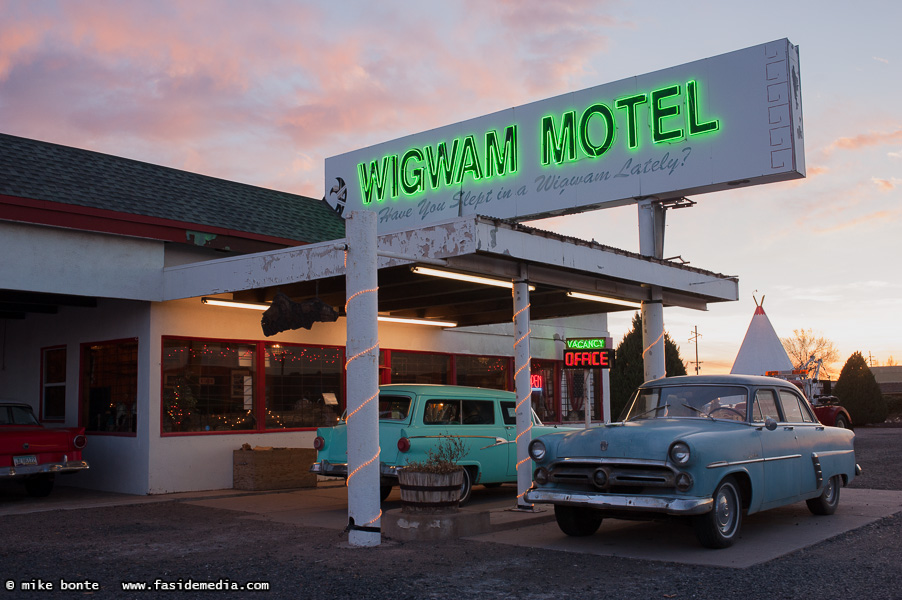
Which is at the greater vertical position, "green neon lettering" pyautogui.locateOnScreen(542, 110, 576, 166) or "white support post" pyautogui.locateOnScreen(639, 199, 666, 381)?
"green neon lettering" pyautogui.locateOnScreen(542, 110, 576, 166)

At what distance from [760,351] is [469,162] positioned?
1666cm

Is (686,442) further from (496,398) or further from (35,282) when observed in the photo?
(35,282)

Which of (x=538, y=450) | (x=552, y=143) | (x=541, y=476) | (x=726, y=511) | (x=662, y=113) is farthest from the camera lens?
(x=552, y=143)

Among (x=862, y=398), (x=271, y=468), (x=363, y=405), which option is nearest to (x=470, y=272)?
(x=363, y=405)

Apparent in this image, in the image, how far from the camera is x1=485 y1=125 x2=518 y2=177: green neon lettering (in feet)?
65.3

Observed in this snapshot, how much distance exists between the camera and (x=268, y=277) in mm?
11781

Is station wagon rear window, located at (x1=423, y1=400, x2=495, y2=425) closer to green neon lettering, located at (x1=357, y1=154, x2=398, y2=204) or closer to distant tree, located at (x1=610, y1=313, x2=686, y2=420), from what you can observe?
green neon lettering, located at (x1=357, y1=154, x2=398, y2=204)

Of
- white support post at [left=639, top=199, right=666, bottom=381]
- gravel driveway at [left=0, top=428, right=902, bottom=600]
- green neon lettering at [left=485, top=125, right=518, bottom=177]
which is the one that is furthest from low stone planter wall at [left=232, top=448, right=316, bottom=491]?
green neon lettering at [left=485, top=125, right=518, bottom=177]

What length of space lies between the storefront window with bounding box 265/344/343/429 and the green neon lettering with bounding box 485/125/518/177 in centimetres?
633

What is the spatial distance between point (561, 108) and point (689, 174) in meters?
3.64

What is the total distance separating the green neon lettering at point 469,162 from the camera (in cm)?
2058

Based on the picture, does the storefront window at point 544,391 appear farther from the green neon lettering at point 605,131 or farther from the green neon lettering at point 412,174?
the green neon lettering at point 605,131

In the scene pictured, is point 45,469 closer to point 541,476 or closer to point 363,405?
point 363,405

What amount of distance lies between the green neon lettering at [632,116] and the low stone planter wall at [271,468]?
9286mm
